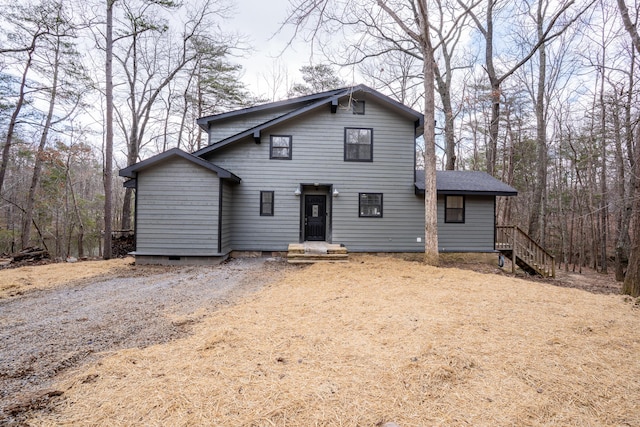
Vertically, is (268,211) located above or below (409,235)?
above

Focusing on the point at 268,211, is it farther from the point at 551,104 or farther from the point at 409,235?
the point at 551,104

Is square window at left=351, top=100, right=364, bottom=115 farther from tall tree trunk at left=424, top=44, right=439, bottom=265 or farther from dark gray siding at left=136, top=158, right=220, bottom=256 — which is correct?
dark gray siding at left=136, top=158, right=220, bottom=256

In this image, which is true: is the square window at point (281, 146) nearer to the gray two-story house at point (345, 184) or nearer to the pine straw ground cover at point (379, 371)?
the gray two-story house at point (345, 184)

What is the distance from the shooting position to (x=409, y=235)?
10.6 m

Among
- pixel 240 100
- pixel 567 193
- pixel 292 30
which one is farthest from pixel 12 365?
pixel 567 193

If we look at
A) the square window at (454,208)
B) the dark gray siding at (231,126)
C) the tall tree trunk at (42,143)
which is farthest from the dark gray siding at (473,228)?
the tall tree trunk at (42,143)

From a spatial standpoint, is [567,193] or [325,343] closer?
[325,343]

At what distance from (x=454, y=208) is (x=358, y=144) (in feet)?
14.5

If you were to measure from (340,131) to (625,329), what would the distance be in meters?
8.91

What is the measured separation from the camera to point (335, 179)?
1046 cm

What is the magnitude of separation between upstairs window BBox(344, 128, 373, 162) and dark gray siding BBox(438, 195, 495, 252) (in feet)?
10.6

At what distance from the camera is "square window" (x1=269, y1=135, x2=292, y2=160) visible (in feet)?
33.9

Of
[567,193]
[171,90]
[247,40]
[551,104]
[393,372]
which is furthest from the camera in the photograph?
[567,193]

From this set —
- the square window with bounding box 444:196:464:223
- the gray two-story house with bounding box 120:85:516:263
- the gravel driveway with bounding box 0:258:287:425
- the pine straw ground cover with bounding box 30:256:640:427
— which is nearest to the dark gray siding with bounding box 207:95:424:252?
the gray two-story house with bounding box 120:85:516:263
